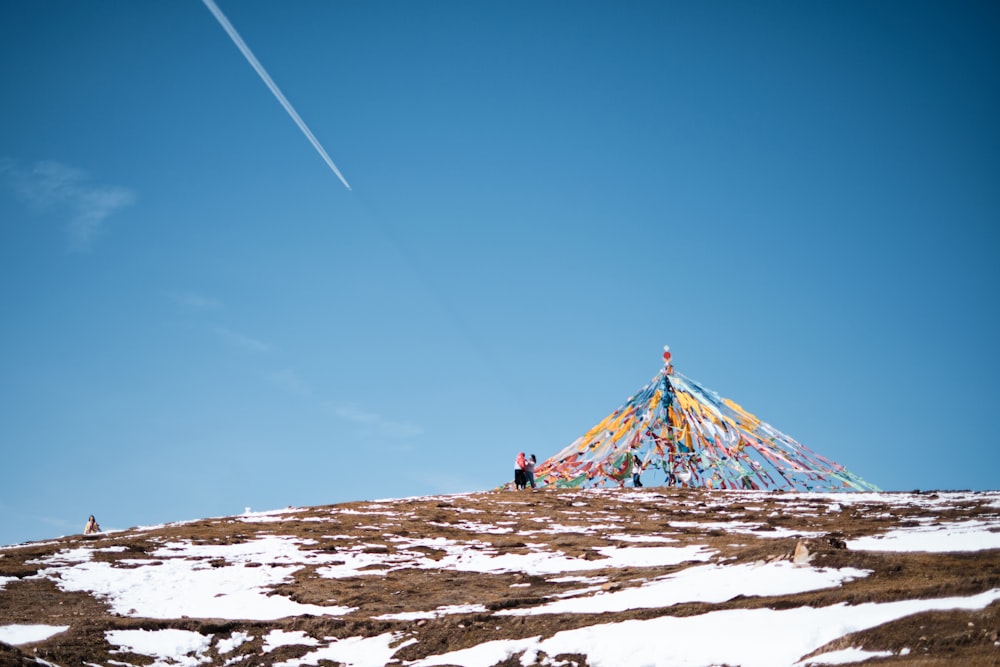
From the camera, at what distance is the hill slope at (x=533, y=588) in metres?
10.9

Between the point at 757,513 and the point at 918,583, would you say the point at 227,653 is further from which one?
the point at 757,513

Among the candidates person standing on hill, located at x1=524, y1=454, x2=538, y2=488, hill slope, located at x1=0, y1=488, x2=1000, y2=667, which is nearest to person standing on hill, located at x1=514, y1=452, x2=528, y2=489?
person standing on hill, located at x1=524, y1=454, x2=538, y2=488

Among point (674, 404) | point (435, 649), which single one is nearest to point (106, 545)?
point (435, 649)

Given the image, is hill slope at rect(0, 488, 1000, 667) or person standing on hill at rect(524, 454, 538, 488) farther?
person standing on hill at rect(524, 454, 538, 488)

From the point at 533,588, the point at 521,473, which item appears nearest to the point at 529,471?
the point at 521,473

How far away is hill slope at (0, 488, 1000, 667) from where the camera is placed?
35.8 ft

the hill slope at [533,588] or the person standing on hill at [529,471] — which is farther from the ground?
the person standing on hill at [529,471]

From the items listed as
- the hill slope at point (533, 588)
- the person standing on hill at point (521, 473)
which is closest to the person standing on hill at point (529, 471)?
the person standing on hill at point (521, 473)

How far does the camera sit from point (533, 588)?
53.8ft

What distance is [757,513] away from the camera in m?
24.4

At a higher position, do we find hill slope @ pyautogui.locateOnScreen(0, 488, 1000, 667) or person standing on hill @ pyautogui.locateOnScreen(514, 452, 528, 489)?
person standing on hill @ pyautogui.locateOnScreen(514, 452, 528, 489)

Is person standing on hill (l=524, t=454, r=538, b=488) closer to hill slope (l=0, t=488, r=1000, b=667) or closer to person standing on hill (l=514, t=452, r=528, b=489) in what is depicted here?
→ person standing on hill (l=514, t=452, r=528, b=489)

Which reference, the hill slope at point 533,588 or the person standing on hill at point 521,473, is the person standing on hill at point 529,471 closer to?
the person standing on hill at point 521,473

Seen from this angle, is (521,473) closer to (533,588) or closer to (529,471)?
(529,471)
